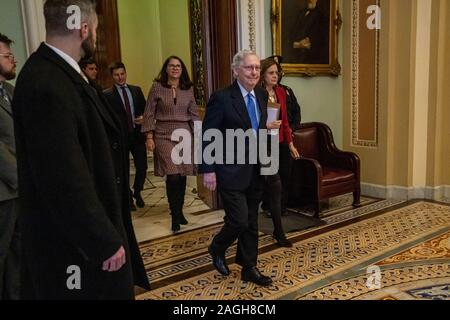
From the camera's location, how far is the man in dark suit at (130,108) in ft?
15.8

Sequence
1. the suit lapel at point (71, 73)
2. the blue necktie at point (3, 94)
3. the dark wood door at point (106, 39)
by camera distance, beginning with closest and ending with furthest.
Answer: the suit lapel at point (71, 73) → the blue necktie at point (3, 94) → the dark wood door at point (106, 39)

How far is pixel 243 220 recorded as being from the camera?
2818mm

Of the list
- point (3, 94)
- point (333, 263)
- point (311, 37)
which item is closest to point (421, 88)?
point (311, 37)

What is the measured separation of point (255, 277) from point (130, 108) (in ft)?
9.08

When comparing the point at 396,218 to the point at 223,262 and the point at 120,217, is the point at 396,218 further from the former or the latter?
the point at 120,217

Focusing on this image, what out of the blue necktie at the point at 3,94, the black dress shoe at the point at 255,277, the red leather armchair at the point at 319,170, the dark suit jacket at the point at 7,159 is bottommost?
the black dress shoe at the point at 255,277

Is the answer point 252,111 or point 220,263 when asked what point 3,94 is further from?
point 220,263

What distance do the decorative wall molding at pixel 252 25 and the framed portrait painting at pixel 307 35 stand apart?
0.58 feet

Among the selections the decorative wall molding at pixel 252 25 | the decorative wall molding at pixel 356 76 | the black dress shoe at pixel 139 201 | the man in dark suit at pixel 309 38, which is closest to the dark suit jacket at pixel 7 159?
the decorative wall molding at pixel 252 25

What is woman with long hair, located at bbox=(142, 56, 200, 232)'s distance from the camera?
4.18 meters

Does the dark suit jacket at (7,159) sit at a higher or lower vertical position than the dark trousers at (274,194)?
higher

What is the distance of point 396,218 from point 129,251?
3.51 m

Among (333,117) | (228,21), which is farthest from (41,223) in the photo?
(333,117)

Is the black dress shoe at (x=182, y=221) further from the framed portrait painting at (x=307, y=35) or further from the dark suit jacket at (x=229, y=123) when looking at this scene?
the framed portrait painting at (x=307, y=35)
